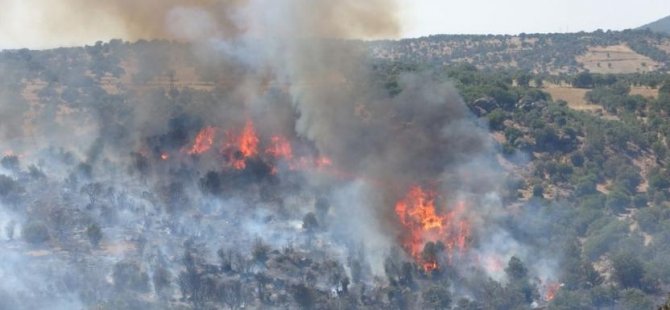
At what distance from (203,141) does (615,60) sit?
79.4 m

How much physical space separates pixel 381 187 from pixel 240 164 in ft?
44.8

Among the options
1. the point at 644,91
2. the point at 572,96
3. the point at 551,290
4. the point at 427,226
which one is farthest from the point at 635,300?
the point at 572,96

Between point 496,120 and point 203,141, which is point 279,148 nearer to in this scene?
point 203,141

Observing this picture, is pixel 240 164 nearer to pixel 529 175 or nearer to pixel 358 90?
pixel 358 90

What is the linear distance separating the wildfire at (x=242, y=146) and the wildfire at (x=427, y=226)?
15630mm

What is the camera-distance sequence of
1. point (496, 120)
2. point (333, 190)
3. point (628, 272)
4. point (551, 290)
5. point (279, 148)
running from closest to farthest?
point (628, 272), point (551, 290), point (333, 190), point (279, 148), point (496, 120)

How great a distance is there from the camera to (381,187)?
5622cm

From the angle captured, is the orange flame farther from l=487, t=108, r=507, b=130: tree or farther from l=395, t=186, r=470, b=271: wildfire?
l=487, t=108, r=507, b=130: tree

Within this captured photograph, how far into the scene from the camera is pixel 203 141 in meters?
69.9

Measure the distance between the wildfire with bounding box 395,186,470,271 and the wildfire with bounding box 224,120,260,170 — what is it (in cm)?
1563

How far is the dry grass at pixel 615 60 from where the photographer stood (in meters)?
123

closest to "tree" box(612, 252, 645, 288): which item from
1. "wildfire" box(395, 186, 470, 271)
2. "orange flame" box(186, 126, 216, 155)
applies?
"wildfire" box(395, 186, 470, 271)

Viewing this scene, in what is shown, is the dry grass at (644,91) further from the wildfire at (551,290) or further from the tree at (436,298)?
the tree at (436,298)

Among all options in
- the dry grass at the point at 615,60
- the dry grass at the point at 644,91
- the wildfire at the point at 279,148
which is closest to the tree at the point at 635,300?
the wildfire at the point at 279,148
